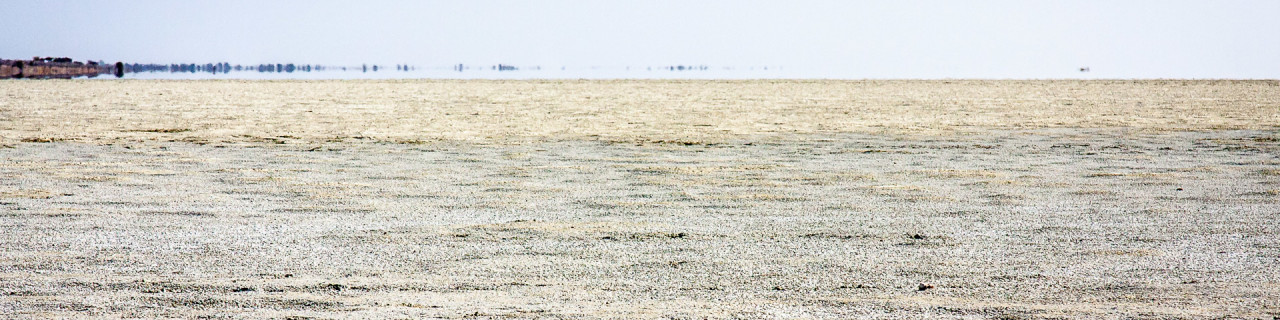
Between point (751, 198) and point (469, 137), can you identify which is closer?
point (751, 198)

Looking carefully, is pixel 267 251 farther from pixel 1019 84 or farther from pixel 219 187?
pixel 1019 84

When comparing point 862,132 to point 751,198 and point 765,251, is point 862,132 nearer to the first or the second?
point 751,198

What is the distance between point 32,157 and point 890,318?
1215 cm

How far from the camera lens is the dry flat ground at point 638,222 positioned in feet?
17.1

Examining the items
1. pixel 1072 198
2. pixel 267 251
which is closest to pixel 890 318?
pixel 267 251

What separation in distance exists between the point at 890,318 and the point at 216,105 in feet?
80.3

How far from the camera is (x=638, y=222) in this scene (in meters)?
7.87

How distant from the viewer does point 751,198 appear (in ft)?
30.8

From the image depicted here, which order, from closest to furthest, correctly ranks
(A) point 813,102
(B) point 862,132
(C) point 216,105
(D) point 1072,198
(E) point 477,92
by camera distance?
(D) point 1072,198
(B) point 862,132
(C) point 216,105
(A) point 813,102
(E) point 477,92

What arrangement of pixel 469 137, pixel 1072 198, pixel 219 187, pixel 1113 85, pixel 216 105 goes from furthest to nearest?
pixel 1113 85 → pixel 216 105 → pixel 469 137 → pixel 219 187 → pixel 1072 198

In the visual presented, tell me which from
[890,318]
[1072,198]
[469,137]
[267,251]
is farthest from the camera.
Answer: [469,137]

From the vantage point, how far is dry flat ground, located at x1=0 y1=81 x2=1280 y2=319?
521 centimetres

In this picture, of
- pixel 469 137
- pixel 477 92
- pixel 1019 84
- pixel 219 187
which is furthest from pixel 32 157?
pixel 1019 84

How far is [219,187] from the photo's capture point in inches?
399
